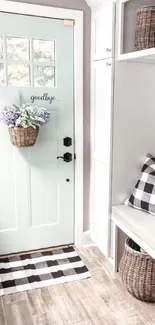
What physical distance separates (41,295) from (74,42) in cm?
205

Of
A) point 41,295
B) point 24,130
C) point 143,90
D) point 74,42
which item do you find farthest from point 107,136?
point 41,295

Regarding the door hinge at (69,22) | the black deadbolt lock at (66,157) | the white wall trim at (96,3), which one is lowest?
the black deadbolt lock at (66,157)

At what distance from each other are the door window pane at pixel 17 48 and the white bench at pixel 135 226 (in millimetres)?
1444

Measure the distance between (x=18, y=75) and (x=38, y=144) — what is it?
0.60 metres

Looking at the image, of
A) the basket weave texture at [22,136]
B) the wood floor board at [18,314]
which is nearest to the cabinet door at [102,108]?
the basket weave texture at [22,136]

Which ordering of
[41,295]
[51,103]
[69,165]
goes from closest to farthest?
[41,295]
[51,103]
[69,165]

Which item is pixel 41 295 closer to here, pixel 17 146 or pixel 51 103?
pixel 17 146

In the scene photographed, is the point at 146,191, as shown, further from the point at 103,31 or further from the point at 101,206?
the point at 103,31

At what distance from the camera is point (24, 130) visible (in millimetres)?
2369

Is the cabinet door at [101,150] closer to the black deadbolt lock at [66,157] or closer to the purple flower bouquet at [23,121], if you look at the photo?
the black deadbolt lock at [66,157]

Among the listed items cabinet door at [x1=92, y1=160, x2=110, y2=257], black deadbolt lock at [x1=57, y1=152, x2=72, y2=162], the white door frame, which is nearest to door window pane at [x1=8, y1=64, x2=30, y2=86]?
the white door frame

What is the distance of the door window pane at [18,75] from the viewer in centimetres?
254

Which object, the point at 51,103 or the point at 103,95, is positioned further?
the point at 51,103

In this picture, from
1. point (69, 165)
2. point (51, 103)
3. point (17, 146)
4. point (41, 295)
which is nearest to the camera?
point (41, 295)
